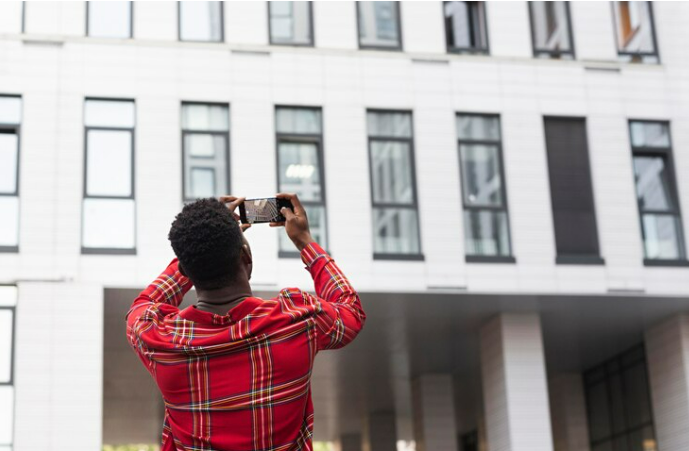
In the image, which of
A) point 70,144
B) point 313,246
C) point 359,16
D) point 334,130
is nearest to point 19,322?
point 70,144

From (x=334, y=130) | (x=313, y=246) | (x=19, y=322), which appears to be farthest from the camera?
(x=334, y=130)

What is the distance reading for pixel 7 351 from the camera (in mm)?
19250

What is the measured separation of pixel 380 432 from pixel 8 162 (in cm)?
1498

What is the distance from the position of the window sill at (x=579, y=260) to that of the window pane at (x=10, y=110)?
9.28 meters

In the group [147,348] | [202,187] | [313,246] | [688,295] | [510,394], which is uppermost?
[202,187]

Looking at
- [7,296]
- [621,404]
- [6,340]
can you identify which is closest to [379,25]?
[7,296]

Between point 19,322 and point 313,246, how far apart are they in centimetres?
1646

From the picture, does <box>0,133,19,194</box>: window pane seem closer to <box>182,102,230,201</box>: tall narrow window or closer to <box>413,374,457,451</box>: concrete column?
<box>182,102,230,201</box>: tall narrow window

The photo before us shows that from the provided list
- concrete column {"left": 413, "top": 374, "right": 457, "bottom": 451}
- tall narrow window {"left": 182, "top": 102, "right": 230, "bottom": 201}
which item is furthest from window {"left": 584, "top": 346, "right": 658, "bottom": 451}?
tall narrow window {"left": 182, "top": 102, "right": 230, "bottom": 201}

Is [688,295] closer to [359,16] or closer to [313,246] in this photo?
[359,16]

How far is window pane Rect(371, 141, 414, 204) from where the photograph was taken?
20.9 meters

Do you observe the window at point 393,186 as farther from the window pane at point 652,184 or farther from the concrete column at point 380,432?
the concrete column at point 380,432

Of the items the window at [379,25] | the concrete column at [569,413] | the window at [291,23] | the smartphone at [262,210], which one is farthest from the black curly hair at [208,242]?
the concrete column at [569,413]

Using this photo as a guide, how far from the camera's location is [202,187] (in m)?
20.2
